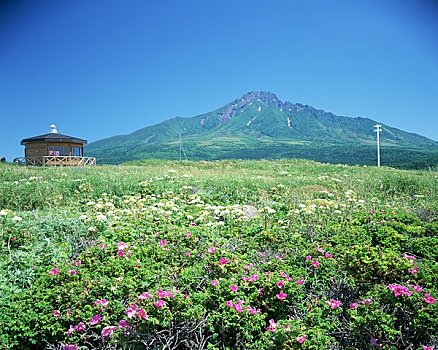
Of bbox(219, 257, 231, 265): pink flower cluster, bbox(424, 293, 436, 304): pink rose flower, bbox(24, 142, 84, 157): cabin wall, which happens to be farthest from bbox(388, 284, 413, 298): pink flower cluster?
bbox(24, 142, 84, 157): cabin wall

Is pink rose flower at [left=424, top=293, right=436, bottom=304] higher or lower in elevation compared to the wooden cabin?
lower

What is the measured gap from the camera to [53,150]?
93.0 ft

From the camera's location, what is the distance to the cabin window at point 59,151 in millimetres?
28281

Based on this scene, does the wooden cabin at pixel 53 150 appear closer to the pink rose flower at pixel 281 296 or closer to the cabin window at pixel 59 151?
the cabin window at pixel 59 151

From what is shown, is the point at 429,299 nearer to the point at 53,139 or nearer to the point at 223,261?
the point at 223,261

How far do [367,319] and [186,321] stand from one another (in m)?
1.35

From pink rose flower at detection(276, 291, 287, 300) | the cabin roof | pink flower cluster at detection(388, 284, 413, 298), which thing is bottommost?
pink rose flower at detection(276, 291, 287, 300)

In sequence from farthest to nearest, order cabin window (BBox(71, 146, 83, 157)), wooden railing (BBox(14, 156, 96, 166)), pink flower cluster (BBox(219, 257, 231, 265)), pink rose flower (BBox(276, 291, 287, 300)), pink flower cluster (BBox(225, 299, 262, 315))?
cabin window (BBox(71, 146, 83, 157)), wooden railing (BBox(14, 156, 96, 166)), pink flower cluster (BBox(219, 257, 231, 265)), pink rose flower (BBox(276, 291, 287, 300)), pink flower cluster (BBox(225, 299, 262, 315))

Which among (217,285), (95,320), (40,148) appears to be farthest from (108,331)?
(40,148)

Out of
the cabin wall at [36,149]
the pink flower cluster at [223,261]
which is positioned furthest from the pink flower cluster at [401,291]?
the cabin wall at [36,149]

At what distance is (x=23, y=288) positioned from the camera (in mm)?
3727

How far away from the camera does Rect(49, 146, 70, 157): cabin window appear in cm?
2828

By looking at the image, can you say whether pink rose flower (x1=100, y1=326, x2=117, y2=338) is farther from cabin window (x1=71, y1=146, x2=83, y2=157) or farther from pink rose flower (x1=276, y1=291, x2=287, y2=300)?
cabin window (x1=71, y1=146, x2=83, y2=157)

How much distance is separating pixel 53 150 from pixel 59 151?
424 mm
